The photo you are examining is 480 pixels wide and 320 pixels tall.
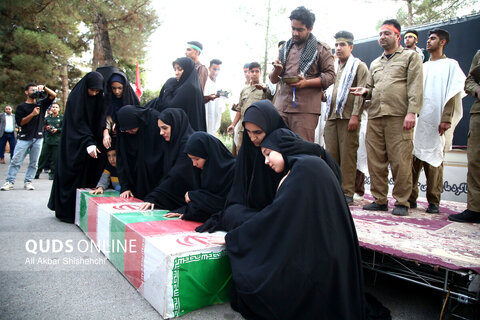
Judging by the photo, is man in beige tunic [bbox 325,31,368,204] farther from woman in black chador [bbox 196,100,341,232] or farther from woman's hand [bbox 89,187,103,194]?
woman's hand [bbox 89,187,103,194]

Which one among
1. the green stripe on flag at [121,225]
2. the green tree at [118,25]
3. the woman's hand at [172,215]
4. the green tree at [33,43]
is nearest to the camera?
the green stripe on flag at [121,225]

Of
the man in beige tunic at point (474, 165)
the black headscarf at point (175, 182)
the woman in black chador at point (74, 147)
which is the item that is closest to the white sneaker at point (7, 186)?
the woman in black chador at point (74, 147)

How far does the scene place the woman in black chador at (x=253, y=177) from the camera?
211 cm

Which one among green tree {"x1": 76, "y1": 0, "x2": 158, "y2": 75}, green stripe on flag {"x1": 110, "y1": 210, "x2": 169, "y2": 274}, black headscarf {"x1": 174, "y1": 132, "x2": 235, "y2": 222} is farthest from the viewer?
green tree {"x1": 76, "y1": 0, "x2": 158, "y2": 75}

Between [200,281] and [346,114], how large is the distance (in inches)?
93.9

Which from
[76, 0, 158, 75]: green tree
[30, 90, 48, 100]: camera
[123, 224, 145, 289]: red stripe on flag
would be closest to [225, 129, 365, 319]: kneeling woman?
[123, 224, 145, 289]: red stripe on flag

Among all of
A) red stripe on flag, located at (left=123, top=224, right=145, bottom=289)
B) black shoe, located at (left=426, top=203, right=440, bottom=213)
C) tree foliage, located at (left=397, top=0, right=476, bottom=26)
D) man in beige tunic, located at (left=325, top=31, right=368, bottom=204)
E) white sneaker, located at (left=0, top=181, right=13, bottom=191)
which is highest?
tree foliage, located at (left=397, top=0, right=476, bottom=26)

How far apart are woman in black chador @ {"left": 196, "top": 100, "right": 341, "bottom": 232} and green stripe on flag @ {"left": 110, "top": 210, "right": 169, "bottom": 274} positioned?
517mm

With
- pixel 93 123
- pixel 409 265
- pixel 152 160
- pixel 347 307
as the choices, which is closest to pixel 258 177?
pixel 347 307

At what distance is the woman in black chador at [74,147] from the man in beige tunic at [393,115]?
116 inches

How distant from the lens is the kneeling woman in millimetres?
1559

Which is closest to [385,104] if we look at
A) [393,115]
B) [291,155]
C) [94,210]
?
[393,115]

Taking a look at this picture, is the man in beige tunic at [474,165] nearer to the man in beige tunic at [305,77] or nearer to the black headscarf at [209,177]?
the man in beige tunic at [305,77]

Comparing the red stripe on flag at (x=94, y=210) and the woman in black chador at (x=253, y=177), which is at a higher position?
the woman in black chador at (x=253, y=177)
